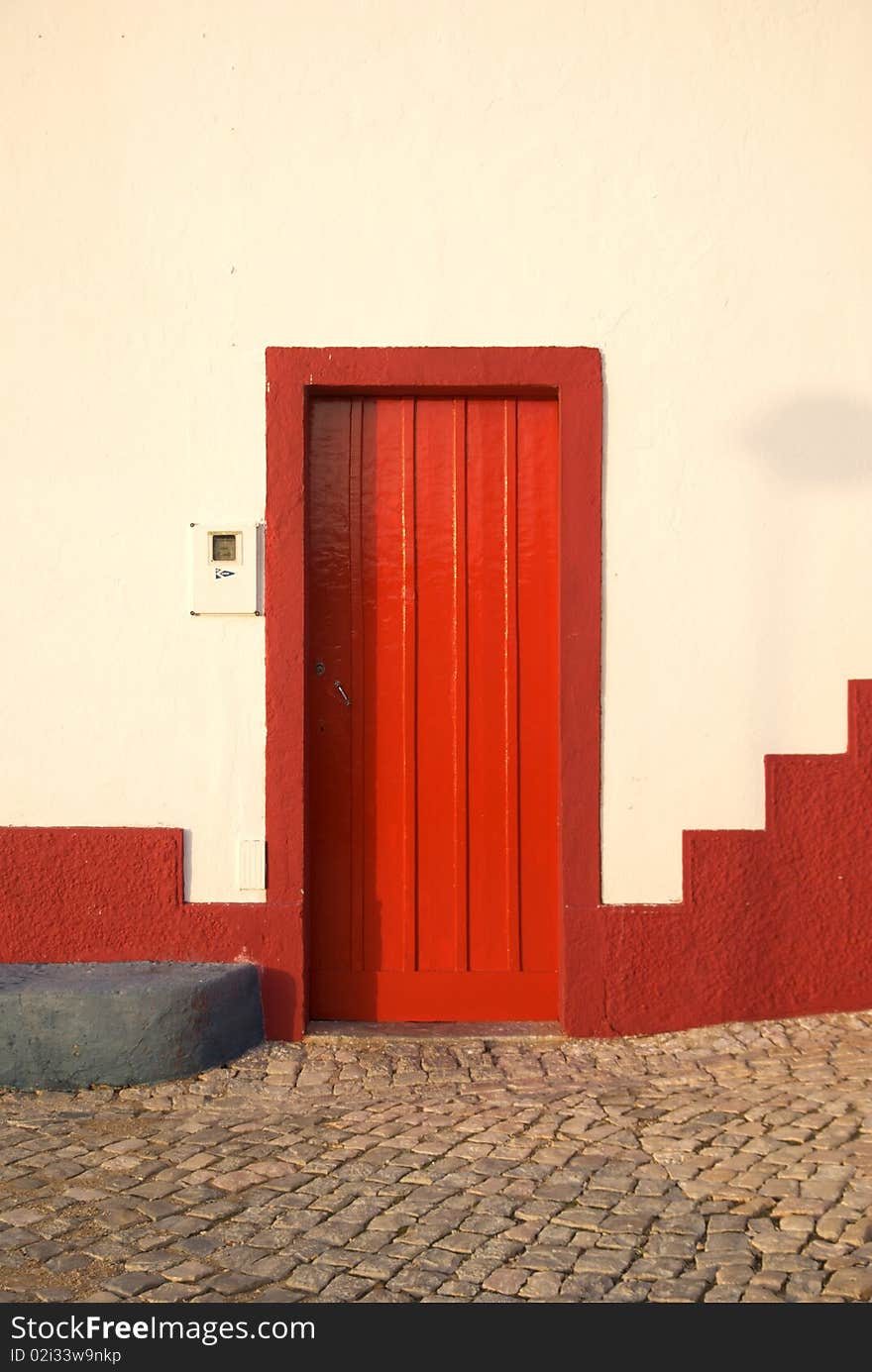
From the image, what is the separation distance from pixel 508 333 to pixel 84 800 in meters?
2.34

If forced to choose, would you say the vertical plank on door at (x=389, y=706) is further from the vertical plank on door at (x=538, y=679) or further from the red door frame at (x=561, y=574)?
the vertical plank on door at (x=538, y=679)

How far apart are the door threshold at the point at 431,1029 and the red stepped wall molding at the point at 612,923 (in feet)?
0.34

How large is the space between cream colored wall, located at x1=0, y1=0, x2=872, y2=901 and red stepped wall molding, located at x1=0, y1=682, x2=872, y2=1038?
0.34ft

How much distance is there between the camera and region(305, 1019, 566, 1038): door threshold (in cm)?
497

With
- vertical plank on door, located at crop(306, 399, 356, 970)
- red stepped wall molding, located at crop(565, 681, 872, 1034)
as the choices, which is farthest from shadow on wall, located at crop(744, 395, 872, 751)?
vertical plank on door, located at crop(306, 399, 356, 970)

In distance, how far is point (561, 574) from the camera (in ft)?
16.4

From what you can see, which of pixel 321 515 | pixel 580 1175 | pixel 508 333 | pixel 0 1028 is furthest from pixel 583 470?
pixel 0 1028

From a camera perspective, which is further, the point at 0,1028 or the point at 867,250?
the point at 867,250

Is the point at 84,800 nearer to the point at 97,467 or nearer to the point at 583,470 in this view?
the point at 97,467

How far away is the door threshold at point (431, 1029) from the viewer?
16.3 ft

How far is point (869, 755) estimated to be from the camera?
5.03 metres

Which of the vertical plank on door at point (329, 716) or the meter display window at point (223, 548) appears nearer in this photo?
the meter display window at point (223, 548)

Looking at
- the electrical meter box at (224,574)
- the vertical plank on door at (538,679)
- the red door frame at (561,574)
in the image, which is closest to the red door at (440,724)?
the vertical plank on door at (538,679)

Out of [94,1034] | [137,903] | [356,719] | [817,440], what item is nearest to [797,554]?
[817,440]
